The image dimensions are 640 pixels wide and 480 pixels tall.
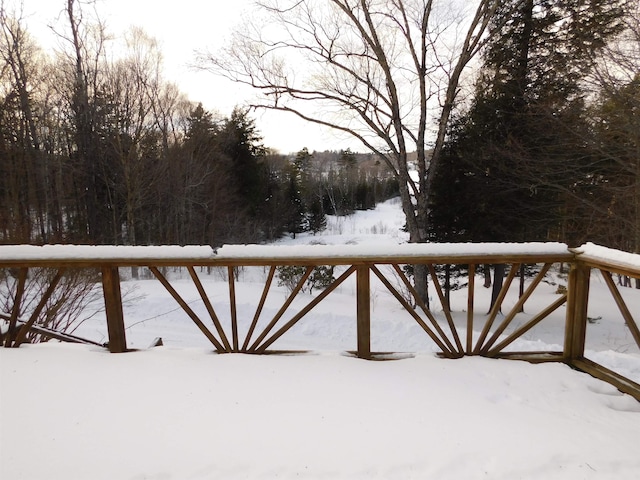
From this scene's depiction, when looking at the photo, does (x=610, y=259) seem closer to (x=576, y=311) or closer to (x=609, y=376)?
(x=576, y=311)

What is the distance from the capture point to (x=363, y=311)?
309 cm

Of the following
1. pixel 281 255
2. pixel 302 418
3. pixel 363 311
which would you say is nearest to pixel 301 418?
pixel 302 418

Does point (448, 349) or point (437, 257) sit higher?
point (437, 257)

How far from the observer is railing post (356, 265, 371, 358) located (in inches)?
119

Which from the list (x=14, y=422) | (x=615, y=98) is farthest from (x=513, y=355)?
(x=615, y=98)

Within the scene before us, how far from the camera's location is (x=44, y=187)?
16.1 meters

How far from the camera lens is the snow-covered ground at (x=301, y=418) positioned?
1.83 meters

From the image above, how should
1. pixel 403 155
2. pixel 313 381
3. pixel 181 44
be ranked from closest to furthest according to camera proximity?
pixel 313 381, pixel 181 44, pixel 403 155

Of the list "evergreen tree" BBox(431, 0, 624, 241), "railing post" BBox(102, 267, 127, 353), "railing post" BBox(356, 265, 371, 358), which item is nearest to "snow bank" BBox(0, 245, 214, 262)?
"railing post" BBox(102, 267, 127, 353)

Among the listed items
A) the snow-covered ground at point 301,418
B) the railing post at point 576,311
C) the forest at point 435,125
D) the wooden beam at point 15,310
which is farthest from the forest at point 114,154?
the railing post at point 576,311

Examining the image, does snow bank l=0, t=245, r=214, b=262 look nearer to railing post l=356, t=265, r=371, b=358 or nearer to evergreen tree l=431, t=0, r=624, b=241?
railing post l=356, t=265, r=371, b=358

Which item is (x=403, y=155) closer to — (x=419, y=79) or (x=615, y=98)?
(x=419, y=79)

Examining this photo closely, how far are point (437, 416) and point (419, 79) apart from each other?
392 inches

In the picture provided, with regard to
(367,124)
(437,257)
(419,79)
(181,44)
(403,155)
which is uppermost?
(181,44)
